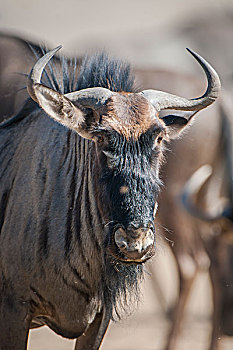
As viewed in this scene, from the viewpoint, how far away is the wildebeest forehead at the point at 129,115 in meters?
3.17

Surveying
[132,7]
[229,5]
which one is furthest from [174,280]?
[132,7]

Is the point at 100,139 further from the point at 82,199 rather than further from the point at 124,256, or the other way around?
the point at 124,256

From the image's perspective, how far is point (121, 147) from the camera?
313cm

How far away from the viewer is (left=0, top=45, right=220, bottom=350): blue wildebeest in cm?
310

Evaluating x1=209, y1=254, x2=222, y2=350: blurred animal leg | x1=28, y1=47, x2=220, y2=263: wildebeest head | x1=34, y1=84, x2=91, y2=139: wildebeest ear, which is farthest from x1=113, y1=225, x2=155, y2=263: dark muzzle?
x1=209, y1=254, x2=222, y2=350: blurred animal leg

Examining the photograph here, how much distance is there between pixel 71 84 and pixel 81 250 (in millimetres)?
978

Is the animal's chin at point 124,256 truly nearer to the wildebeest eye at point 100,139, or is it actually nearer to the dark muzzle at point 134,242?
the dark muzzle at point 134,242

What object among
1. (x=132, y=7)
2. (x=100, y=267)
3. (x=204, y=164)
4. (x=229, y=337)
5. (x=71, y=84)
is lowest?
(x=132, y=7)

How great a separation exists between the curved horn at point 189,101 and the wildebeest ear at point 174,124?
104mm

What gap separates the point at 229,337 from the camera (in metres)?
5.70

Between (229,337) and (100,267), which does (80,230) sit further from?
(229,337)

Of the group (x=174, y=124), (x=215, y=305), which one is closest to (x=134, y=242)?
(x=174, y=124)

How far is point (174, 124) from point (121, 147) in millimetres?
622

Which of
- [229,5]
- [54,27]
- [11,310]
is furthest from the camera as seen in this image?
[54,27]
